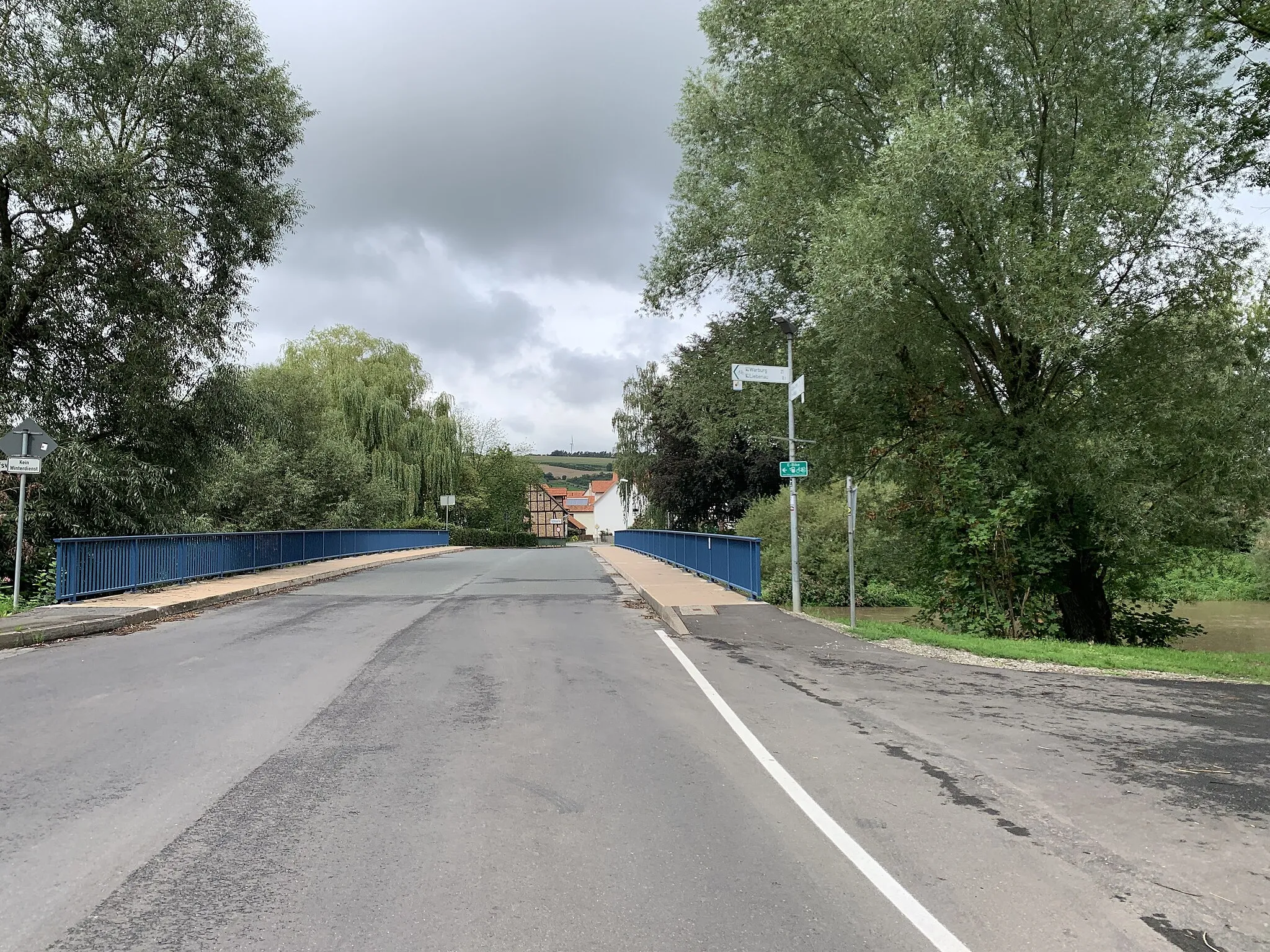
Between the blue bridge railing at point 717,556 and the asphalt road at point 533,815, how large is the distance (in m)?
7.18

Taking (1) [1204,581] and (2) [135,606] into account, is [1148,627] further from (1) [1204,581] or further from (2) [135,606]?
(1) [1204,581]

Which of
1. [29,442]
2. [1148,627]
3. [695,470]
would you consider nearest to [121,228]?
[29,442]

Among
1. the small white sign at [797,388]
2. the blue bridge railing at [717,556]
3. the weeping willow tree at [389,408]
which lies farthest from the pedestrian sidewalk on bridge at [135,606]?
the weeping willow tree at [389,408]

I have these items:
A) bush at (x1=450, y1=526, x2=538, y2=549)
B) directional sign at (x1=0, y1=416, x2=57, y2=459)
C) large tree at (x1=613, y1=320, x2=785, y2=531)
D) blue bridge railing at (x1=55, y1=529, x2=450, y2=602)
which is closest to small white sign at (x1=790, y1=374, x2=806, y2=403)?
large tree at (x1=613, y1=320, x2=785, y2=531)

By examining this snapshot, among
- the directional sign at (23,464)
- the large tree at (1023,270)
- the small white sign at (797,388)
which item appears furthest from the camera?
the small white sign at (797,388)

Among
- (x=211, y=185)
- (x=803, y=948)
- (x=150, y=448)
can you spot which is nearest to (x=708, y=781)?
(x=803, y=948)

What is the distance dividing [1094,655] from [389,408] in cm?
3864

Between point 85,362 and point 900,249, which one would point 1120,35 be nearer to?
point 900,249

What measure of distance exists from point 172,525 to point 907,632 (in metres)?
16.1

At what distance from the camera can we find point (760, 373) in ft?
46.5

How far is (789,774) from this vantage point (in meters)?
5.35

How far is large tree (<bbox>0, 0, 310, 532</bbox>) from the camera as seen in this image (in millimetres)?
16656

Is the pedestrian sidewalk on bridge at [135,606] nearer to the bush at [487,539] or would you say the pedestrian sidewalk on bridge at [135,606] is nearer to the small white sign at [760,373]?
the small white sign at [760,373]

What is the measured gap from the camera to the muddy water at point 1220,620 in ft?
65.3
